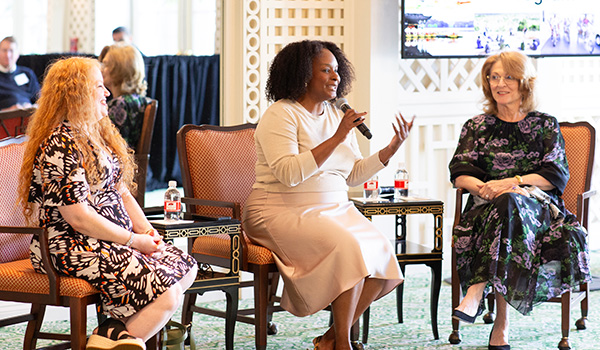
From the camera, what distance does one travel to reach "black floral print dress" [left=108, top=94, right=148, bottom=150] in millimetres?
4812

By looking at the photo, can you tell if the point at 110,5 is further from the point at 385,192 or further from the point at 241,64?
the point at 385,192

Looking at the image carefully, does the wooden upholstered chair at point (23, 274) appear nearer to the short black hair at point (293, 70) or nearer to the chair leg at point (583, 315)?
the short black hair at point (293, 70)

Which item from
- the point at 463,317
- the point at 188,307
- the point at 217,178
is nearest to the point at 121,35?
the point at 217,178

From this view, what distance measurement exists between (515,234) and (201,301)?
6.19 feet

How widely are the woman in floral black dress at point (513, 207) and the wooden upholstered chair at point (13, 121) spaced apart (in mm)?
2212

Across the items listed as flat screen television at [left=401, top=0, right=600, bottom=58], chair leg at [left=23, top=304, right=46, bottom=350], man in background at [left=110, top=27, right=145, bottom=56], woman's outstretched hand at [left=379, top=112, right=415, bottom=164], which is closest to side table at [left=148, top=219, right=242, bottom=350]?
chair leg at [left=23, top=304, right=46, bottom=350]

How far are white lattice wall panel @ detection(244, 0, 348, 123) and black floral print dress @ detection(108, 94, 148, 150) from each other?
0.61 m

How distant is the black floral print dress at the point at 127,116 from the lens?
4.81 meters

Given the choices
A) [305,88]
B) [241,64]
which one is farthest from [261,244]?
[241,64]

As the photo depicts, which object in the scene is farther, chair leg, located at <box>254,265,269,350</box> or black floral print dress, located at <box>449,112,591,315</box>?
black floral print dress, located at <box>449,112,591,315</box>

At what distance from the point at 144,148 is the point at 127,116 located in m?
0.20

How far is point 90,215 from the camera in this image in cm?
314

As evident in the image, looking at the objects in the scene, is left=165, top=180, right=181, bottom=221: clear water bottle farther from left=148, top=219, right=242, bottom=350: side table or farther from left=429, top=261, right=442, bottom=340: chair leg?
left=429, top=261, right=442, bottom=340: chair leg

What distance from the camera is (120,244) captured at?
3225 mm
